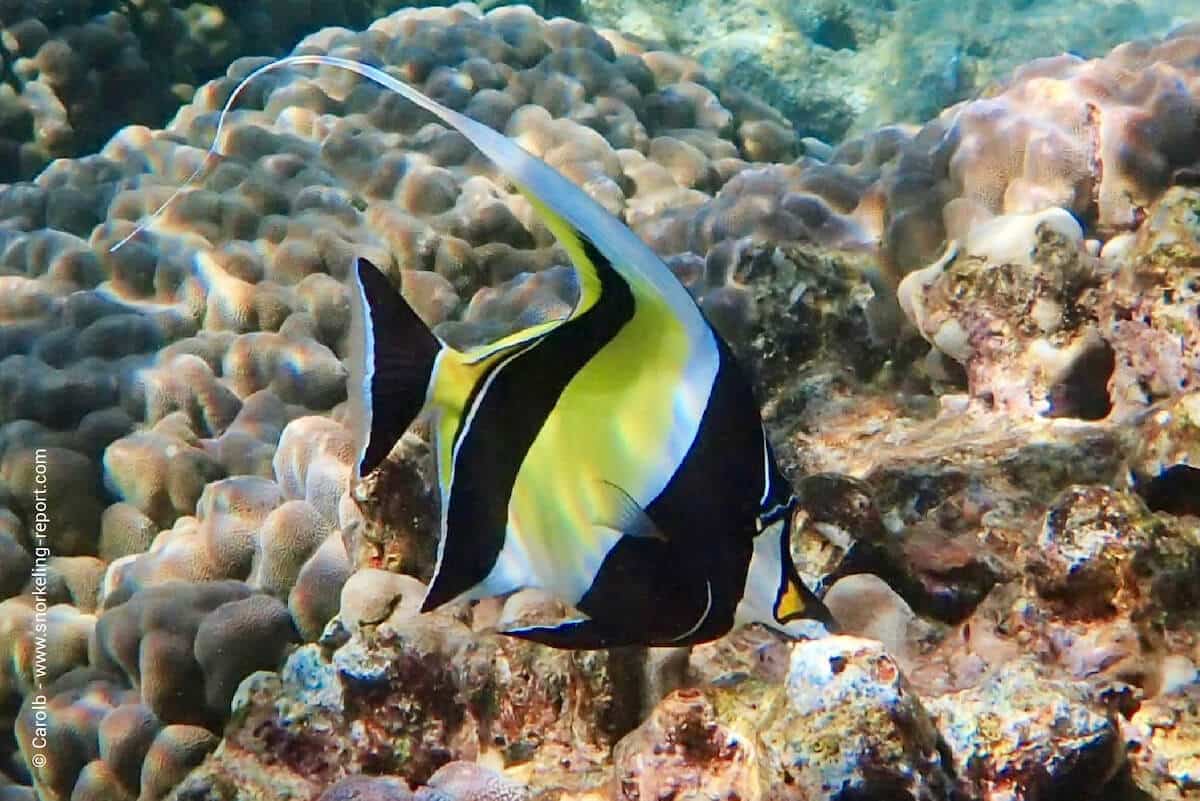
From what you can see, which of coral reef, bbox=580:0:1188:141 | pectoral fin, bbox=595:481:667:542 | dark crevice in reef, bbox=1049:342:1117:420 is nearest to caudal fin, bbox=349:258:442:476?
pectoral fin, bbox=595:481:667:542

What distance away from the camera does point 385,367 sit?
962mm

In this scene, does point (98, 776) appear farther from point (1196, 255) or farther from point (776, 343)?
point (1196, 255)

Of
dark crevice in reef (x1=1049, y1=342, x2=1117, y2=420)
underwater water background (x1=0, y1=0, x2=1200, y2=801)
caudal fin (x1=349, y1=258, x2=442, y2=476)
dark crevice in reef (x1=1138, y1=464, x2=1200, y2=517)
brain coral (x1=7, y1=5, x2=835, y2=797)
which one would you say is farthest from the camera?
brain coral (x1=7, y1=5, x2=835, y2=797)

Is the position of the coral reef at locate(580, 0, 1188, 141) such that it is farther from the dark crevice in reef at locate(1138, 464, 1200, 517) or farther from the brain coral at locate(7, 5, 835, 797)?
the dark crevice in reef at locate(1138, 464, 1200, 517)

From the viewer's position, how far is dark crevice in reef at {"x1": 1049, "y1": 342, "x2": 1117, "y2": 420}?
229 cm

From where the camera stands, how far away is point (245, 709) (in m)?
1.95

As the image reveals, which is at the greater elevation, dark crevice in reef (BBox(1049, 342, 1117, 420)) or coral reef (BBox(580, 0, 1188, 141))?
dark crevice in reef (BBox(1049, 342, 1117, 420))

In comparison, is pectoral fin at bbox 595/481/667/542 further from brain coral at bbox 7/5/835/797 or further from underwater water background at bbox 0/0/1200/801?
brain coral at bbox 7/5/835/797

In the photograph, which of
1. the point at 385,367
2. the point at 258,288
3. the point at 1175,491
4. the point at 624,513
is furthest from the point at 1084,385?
the point at 258,288

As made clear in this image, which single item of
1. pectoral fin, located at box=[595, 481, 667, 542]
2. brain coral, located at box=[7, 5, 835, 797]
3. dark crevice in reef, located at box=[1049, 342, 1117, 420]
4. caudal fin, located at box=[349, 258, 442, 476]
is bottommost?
brain coral, located at box=[7, 5, 835, 797]

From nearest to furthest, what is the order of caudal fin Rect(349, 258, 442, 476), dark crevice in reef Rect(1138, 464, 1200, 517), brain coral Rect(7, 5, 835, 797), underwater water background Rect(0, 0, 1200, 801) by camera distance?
caudal fin Rect(349, 258, 442, 476) → underwater water background Rect(0, 0, 1200, 801) → dark crevice in reef Rect(1138, 464, 1200, 517) → brain coral Rect(7, 5, 835, 797)

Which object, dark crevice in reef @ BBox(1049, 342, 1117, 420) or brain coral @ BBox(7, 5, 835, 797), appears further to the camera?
brain coral @ BBox(7, 5, 835, 797)

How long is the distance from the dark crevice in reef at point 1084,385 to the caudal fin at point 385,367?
1838mm

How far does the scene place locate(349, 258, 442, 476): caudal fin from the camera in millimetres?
963
